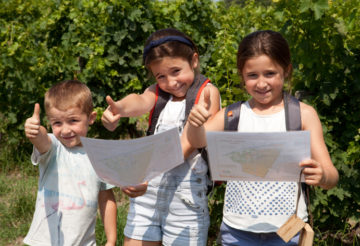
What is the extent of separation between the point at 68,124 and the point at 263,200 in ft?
3.34

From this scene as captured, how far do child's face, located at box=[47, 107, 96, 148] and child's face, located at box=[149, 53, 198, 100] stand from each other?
44 centimetres

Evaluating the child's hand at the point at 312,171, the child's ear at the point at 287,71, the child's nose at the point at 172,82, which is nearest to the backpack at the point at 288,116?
the child's ear at the point at 287,71

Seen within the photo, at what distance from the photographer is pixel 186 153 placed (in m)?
2.13

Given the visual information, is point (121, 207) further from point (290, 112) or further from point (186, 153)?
point (290, 112)

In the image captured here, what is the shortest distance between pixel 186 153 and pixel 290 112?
0.54 m

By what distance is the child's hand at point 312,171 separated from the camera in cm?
169

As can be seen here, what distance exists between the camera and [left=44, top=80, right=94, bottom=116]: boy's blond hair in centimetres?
219

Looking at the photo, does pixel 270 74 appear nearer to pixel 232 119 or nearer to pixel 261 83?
pixel 261 83

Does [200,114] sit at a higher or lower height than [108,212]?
higher

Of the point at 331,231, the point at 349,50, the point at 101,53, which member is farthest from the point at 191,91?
the point at 101,53

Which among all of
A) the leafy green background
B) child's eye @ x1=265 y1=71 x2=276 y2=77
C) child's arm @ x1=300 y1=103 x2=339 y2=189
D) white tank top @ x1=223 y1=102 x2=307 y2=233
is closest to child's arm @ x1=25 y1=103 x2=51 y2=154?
white tank top @ x1=223 y1=102 x2=307 y2=233

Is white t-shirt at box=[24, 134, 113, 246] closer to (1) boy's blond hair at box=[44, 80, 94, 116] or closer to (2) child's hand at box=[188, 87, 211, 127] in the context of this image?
(1) boy's blond hair at box=[44, 80, 94, 116]

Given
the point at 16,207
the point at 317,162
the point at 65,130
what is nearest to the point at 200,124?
the point at 317,162

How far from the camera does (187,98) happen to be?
2221 mm
